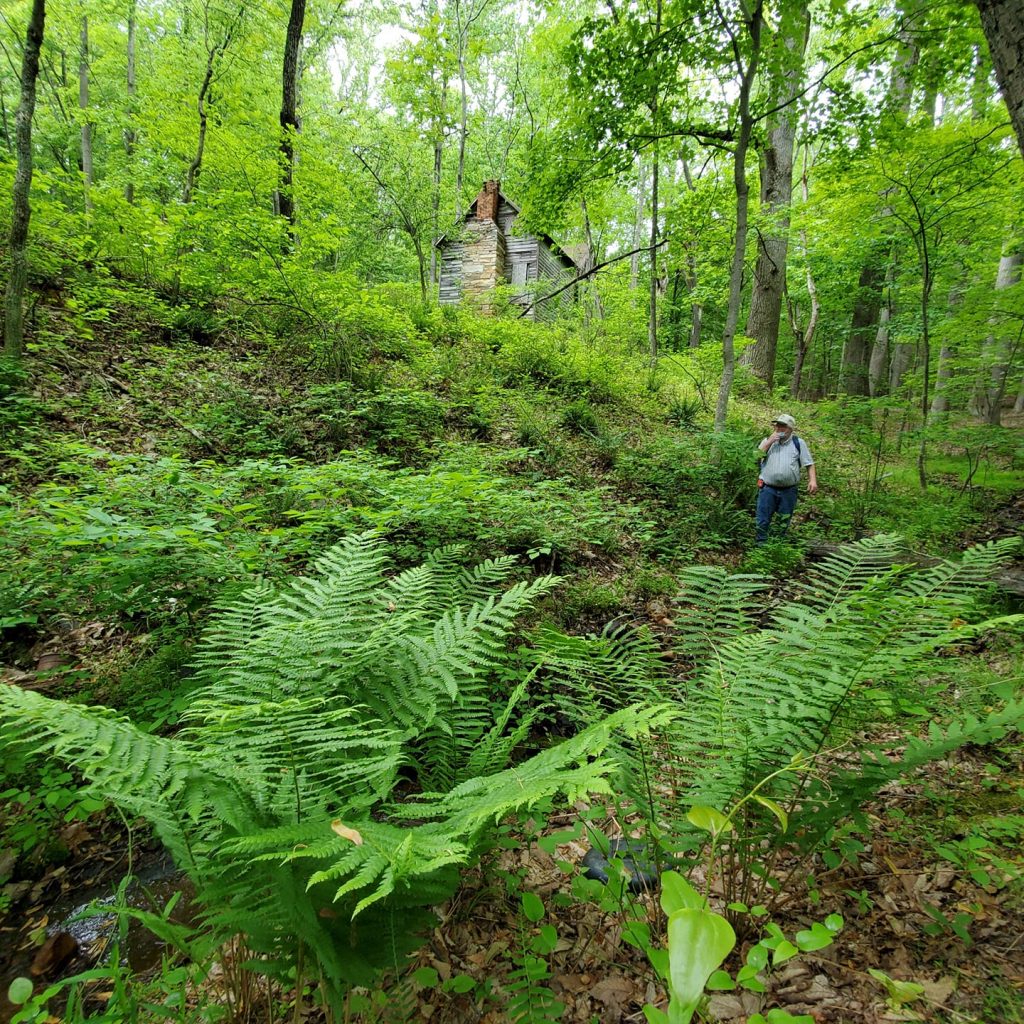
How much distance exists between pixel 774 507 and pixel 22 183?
9180 mm

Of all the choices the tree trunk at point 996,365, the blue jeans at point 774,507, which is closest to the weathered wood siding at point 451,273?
the tree trunk at point 996,365

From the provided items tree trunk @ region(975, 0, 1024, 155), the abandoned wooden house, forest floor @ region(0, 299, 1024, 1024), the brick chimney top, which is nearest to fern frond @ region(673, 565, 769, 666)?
forest floor @ region(0, 299, 1024, 1024)

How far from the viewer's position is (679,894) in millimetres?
713

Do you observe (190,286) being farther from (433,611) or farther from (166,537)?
(433,611)

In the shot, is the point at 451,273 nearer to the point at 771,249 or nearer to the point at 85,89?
the point at 771,249

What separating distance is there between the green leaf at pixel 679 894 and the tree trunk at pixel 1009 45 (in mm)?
4893

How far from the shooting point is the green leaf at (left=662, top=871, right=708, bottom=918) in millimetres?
691

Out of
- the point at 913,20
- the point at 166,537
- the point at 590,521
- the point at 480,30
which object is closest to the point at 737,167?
the point at 913,20

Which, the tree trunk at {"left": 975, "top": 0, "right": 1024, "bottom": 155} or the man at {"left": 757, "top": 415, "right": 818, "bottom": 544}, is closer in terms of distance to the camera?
the tree trunk at {"left": 975, "top": 0, "right": 1024, "bottom": 155}

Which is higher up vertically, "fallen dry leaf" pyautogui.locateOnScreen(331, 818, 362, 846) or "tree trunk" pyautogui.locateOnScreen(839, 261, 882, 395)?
"tree trunk" pyautogui.locateOnScreen(839, 261, 882, 395)

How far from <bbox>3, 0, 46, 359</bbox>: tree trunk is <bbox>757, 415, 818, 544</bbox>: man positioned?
28.6ft

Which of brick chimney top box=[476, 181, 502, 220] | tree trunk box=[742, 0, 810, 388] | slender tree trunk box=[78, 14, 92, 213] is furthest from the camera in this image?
brick chimney top box=[476, 181, 502, 220]

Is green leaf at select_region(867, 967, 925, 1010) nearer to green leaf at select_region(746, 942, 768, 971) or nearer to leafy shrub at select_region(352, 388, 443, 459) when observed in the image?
green leaf at select_region(746, 942, 768, 971)

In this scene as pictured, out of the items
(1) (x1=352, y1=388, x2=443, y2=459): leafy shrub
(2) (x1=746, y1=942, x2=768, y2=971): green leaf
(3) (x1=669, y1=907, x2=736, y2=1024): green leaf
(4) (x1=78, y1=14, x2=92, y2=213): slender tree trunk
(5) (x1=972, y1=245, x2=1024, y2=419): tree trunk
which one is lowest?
(2) (x1=746, y1=942, x2=768, y2=971): green leaf
